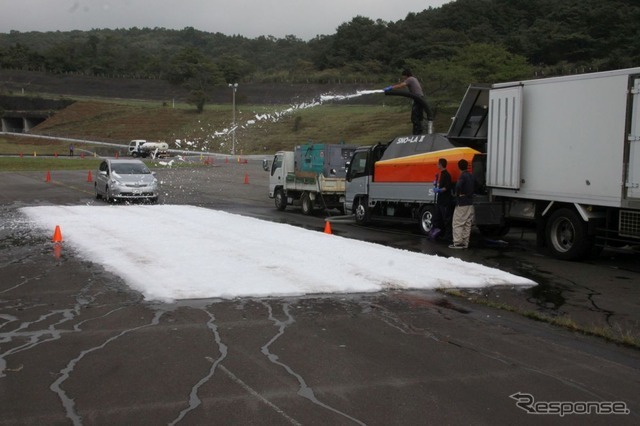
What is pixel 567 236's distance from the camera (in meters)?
13.3

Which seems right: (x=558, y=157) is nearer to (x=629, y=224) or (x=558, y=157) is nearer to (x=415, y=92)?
(x=629, y=224)

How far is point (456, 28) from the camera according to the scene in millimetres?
92438

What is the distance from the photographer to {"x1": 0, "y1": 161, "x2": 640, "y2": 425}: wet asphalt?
15.9 ft

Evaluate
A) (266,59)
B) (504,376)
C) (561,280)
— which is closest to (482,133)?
(561,280)

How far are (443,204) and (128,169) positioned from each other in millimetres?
16040

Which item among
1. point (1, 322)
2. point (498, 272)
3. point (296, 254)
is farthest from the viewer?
point (296, 254)

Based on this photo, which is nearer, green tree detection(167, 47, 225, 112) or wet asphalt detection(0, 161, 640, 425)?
wet asphalt detection(0, 161, 640, 425)

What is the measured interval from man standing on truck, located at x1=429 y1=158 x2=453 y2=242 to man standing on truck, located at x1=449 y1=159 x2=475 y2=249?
61cm

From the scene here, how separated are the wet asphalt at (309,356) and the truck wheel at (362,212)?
9323 mm

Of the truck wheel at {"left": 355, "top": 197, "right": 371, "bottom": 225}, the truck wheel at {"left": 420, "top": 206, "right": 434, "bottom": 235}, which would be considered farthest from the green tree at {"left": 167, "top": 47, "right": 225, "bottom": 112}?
the truck wheel at {"left": 420, "top": 206, "right": 434, "bottom": 235}

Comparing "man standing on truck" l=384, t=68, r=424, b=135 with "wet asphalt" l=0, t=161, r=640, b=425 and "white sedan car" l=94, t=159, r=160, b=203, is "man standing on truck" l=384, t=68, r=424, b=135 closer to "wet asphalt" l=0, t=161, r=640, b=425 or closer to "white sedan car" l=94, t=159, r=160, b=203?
"wet asphalt" l=0, t=161, r=640, b=425

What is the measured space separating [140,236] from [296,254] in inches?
164

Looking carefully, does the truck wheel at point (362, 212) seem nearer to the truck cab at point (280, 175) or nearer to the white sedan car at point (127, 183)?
the truck cab at point (280, 175)

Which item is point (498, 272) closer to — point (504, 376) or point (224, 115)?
point (504, 376)
